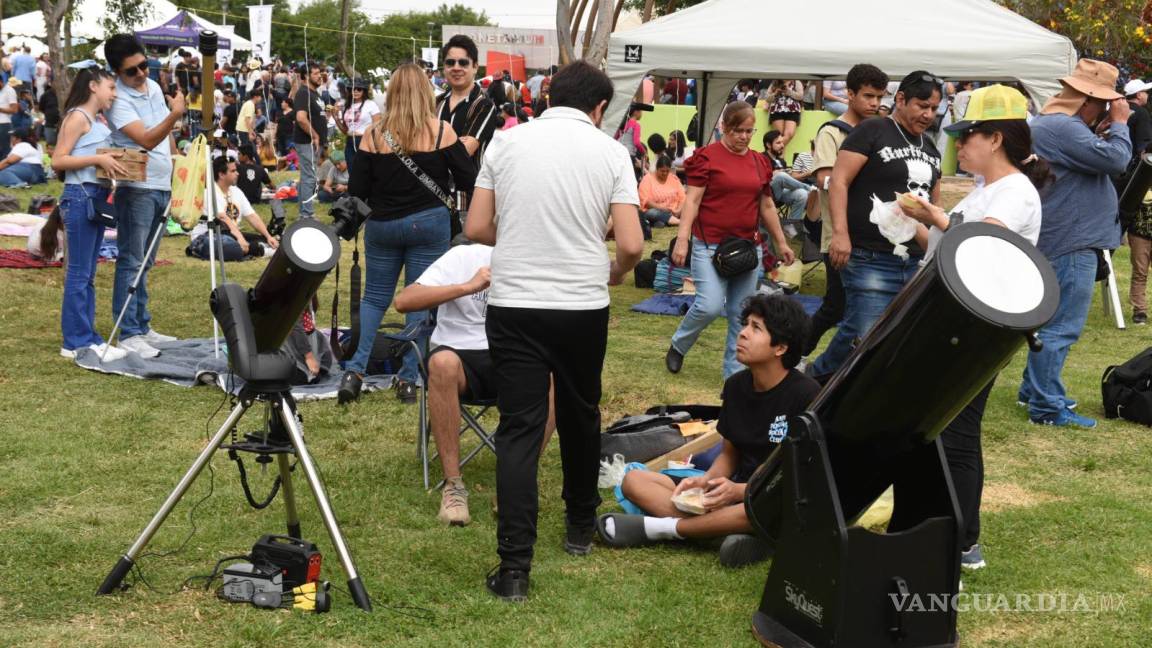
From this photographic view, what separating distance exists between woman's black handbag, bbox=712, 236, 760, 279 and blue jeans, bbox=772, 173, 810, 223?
476 centimetres

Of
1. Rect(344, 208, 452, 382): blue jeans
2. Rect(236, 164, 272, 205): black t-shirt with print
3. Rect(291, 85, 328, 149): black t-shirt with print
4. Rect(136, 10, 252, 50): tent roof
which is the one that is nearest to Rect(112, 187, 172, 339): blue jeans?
Rect(344, 208, 452, 382): blue jeans

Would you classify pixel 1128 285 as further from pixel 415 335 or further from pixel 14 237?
pixel 14 237

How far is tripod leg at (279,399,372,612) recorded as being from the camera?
3711 mm

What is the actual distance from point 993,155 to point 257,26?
24384mm

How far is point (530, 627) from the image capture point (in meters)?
3.86

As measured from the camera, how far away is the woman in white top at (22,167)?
17172mm

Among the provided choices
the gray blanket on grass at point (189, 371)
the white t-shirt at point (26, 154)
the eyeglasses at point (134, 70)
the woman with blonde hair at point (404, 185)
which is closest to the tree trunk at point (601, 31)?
the white t-shirt at point (26, 154)

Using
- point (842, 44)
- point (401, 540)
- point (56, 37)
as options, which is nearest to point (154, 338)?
point (401, 540)

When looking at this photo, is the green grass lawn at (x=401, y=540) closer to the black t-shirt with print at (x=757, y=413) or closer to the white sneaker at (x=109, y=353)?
the white sneaker at (x=109, y=353)

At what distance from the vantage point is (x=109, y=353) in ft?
25.0

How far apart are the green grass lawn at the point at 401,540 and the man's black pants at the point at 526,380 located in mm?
280

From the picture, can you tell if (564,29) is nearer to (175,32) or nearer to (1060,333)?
(1060,333)

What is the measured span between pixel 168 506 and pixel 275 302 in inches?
28.1

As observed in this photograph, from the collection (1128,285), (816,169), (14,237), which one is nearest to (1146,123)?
(1128,285)
